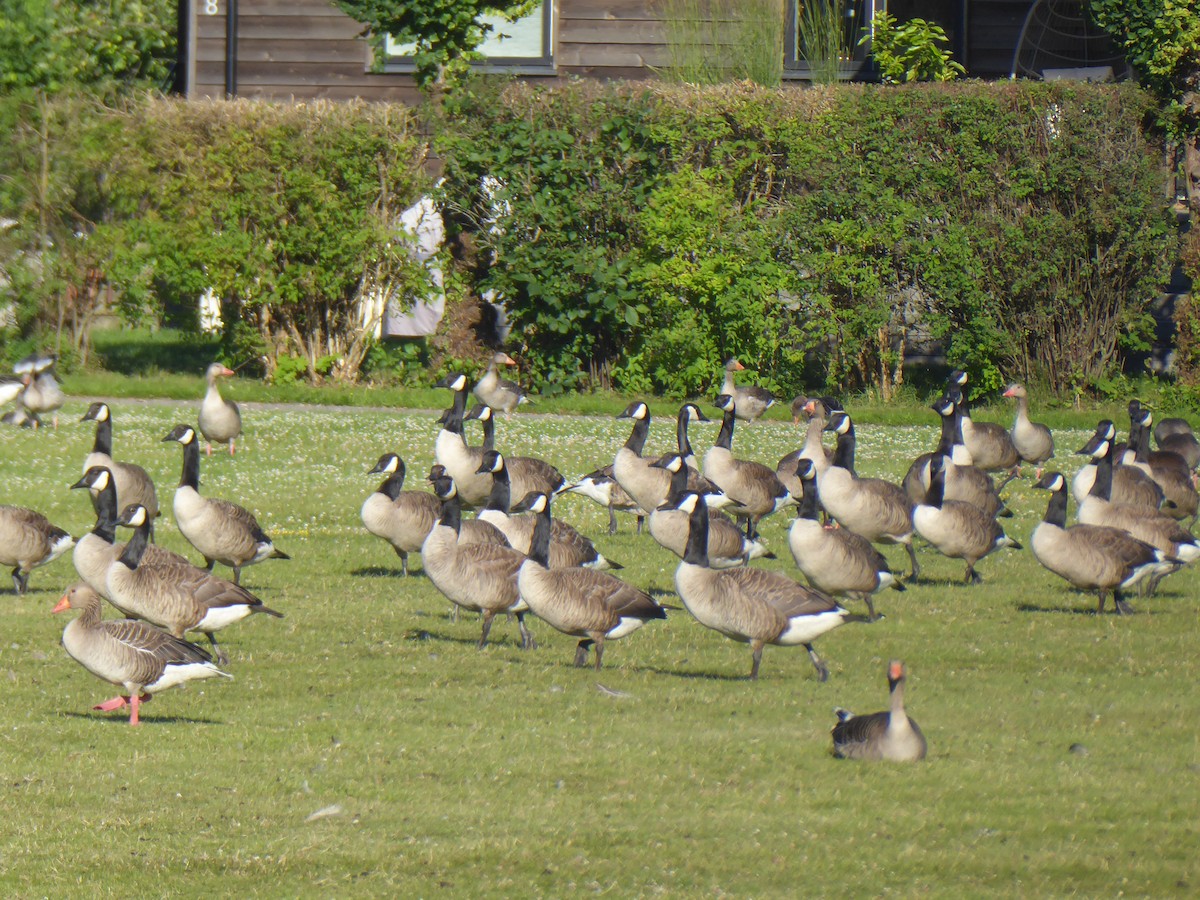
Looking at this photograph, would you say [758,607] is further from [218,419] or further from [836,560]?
[218,419]

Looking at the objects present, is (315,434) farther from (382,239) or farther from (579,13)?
(579,13)

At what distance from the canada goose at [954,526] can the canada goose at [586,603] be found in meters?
3.58

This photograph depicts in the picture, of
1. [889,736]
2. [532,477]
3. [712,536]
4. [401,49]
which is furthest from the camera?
[401,49]

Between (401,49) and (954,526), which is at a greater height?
(401,49)

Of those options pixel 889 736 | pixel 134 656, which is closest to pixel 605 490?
pixel 134 656

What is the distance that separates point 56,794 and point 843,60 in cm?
2449

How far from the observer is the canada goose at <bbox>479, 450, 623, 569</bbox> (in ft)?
42.0

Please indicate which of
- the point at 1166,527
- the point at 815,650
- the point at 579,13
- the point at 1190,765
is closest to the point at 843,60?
the point at 579,13

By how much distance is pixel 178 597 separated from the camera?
35.8ft

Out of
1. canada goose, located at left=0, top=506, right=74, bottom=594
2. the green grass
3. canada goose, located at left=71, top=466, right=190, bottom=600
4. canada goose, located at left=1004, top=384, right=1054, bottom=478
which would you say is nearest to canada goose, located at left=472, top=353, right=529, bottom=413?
canada goose, located at left=1004, top=384, right=1054, bottom=478

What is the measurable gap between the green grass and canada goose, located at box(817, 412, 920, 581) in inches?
26.5

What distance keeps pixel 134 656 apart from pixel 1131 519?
27.3 ft

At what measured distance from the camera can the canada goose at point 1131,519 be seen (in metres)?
13.5

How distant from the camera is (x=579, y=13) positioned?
30.5 metres
